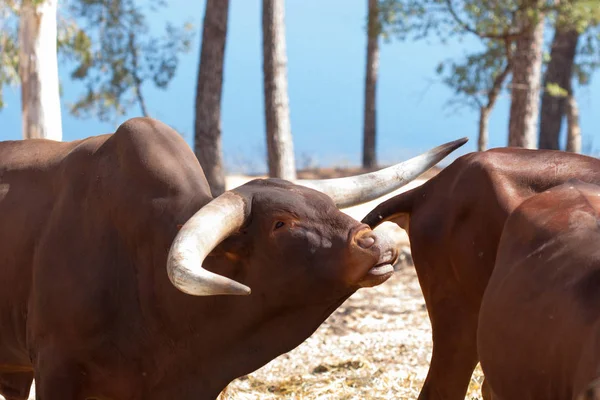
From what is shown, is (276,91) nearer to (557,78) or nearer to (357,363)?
(357,363)

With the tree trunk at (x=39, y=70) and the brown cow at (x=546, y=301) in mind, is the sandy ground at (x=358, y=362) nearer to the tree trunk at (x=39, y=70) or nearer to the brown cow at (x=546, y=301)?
the brown cow at (x=546, y=301)

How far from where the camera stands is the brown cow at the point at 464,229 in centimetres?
489

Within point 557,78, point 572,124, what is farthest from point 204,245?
point 572,124

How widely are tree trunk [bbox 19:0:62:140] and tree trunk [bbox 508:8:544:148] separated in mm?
9483

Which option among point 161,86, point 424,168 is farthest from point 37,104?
point 161,86

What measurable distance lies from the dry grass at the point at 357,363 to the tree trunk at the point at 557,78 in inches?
500

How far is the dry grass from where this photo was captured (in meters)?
6.54

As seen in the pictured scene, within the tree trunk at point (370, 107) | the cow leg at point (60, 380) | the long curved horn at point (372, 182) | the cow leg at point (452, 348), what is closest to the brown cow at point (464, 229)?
the cow leg at point (452, 348)

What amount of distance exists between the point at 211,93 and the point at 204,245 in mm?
12658

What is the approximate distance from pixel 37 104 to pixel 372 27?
10.7 m

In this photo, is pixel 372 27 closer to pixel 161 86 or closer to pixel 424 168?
pixel 161 86

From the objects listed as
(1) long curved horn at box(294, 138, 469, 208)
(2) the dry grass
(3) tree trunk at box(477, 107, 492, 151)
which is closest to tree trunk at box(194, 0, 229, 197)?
(3) tree trunk at box(477, 107, 492, 151)

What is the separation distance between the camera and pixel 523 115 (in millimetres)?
16016

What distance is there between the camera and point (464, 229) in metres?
4.99
